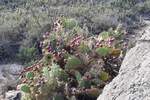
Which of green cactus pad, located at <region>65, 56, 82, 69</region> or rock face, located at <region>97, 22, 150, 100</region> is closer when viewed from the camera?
rock face, located at <region>97, 22, 150, 100</region>

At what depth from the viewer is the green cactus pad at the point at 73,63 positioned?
489 centimetres

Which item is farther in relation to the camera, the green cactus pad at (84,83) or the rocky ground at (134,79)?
the green cactus pad at (84,83)

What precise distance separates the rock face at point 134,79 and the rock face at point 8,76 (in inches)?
155

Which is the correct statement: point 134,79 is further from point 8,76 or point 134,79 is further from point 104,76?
point 8,76

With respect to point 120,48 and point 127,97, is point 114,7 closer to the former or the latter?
point 120,48

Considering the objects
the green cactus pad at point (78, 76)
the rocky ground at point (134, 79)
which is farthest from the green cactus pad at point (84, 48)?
the rocky ground at point (134, 79)

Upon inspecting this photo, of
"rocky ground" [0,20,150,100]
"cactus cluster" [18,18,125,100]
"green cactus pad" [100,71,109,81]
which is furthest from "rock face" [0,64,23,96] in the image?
"rocky ground" [0,20,150,100]

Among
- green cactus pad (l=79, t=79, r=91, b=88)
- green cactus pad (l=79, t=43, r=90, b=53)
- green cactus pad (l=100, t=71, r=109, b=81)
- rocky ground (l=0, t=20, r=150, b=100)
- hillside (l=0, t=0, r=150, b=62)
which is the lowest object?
hillside (l=0, t=0, r=150, b=62)

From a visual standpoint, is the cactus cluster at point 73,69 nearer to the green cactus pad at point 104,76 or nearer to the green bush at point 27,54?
the green cactus pad at point 104,76

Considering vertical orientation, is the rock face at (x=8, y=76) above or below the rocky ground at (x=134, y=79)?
below

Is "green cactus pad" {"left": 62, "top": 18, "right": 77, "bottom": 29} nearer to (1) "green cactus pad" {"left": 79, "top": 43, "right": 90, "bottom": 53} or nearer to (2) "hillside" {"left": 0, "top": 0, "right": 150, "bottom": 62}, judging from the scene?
(1) "green cactus pad" {"left": 79, "top": 43, "right": 90, "bottom": 53}

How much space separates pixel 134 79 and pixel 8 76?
601cm

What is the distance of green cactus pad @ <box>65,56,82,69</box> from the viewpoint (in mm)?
4891

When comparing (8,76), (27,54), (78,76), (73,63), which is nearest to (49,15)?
(27,54)
